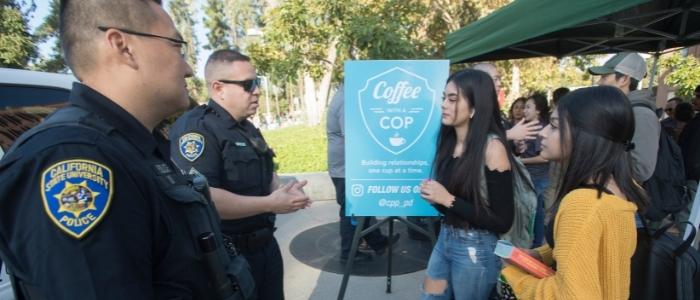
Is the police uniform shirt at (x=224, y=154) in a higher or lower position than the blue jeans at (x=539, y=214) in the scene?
higher

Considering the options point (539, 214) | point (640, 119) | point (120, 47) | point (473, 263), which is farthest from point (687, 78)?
point (120, 47)

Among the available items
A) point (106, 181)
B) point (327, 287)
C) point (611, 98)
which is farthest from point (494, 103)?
point (327, 287)

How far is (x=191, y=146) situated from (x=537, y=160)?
138 inches

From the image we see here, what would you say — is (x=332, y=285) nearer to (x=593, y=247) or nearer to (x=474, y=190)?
(x=474, y=190)

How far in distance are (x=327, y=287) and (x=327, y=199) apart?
285cm

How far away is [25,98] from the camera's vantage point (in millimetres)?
2188

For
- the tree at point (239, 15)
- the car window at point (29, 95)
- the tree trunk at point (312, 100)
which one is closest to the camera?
the car window at point (29, 95)

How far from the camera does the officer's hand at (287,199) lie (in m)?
1.89

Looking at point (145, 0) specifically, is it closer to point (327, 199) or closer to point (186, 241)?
point (186, 241)

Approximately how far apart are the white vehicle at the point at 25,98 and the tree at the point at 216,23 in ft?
185

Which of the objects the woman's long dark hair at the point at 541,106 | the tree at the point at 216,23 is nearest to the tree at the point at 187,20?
the tree at the point at 216,23

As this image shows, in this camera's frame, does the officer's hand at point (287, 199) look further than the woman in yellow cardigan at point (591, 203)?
Yes

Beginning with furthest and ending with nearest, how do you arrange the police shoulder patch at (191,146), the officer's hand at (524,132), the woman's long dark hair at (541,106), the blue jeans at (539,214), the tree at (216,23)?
the tree at (216,23) < the woman's long dark hair at (541,106) < the blue jeans at (539,214) < the officer's hand at (524,132) < the police shoulder patch at (191,146)

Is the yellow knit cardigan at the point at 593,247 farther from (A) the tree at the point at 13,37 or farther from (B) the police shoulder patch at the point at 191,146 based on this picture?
(A) the tree at the point at 13,37
